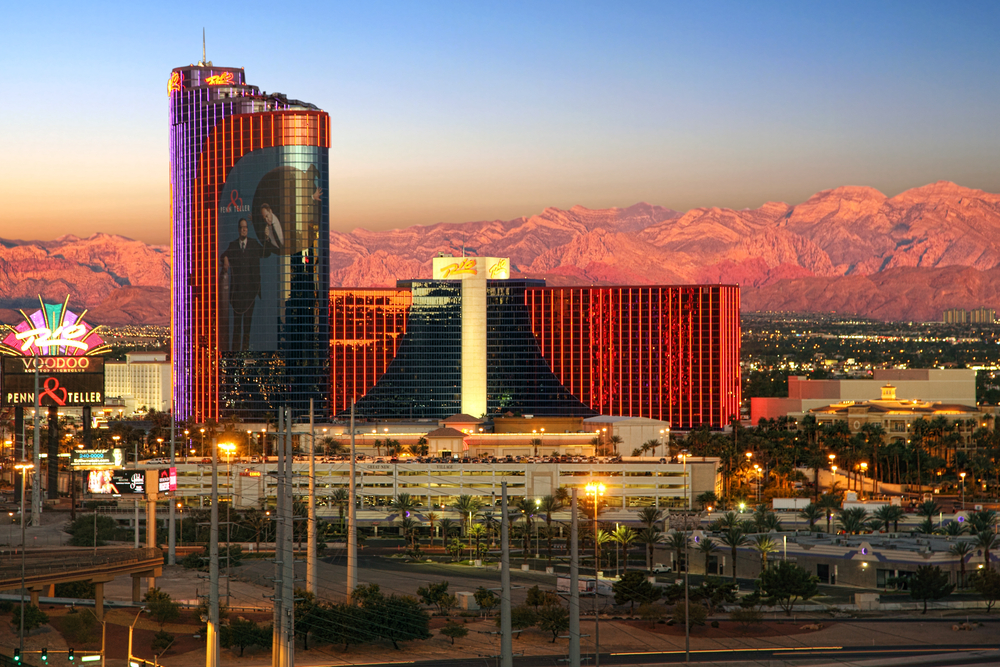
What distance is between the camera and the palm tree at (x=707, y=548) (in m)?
123

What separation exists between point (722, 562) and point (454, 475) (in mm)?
57696

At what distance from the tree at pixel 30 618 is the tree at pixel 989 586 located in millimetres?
70760

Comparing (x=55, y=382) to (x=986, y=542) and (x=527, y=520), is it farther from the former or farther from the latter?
(x=986, y=542)

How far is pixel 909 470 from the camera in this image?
639ft

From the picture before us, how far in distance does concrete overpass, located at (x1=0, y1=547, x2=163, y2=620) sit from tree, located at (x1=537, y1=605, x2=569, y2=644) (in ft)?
102

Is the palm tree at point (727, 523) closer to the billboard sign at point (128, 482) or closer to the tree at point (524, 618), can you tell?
the tree at point (524, 618)

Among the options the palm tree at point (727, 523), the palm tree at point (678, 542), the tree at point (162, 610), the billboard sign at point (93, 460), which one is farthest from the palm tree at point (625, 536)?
the billboard sign at point (93, 460)

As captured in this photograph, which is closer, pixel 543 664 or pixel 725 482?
pixel 543 664

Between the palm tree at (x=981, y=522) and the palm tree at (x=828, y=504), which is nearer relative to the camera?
the palm tree at (x=981, y=522)

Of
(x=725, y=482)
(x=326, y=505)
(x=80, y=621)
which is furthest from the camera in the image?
(x=725, y=482)

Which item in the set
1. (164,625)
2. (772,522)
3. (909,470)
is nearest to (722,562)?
(772,522)

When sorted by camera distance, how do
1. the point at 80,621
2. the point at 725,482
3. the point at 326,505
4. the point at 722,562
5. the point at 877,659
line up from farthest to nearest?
the point at 725,482
the point at 326,505
the point at 722,562
the point at 80,621
the point at 877,659

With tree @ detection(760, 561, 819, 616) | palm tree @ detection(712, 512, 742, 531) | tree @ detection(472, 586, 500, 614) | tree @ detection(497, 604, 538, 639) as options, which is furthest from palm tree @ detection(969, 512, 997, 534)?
tree @ detection(472, 586, 500, 614)

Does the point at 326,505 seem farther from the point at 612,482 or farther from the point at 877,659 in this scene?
the point at 877,659
